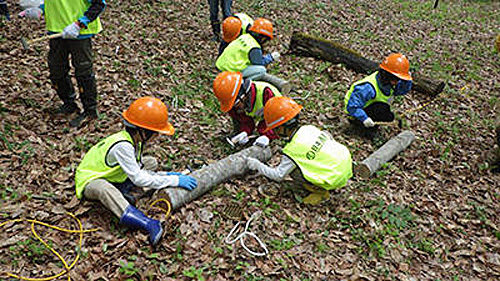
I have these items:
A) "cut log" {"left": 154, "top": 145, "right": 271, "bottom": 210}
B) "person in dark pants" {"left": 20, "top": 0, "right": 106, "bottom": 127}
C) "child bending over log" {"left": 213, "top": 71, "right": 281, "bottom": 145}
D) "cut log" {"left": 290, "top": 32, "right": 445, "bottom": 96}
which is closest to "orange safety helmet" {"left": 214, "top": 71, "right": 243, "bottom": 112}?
"child bending over log" {"left": 213, "top": 71, "right": 281, "bottom": 145}

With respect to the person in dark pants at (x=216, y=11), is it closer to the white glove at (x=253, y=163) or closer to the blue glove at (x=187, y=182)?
the white glove at (x=253, y=163)

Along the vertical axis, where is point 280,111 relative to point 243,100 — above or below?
above

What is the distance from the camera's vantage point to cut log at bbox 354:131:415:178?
494 cm

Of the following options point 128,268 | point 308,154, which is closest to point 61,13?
point 128,268

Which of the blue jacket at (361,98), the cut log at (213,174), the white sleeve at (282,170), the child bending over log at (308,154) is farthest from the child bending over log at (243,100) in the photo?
the blue jacket at (361,98)

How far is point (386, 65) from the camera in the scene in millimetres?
5461

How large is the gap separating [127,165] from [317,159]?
216cm

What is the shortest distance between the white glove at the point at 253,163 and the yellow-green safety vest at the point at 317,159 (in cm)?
53

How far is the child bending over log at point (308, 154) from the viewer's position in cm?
404

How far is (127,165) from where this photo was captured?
3.51m

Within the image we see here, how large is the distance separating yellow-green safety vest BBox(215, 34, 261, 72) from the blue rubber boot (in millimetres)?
3576

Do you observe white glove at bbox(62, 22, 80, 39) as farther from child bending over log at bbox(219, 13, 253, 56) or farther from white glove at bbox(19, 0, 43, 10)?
white glove at bbox(19, 0, 43, 10)

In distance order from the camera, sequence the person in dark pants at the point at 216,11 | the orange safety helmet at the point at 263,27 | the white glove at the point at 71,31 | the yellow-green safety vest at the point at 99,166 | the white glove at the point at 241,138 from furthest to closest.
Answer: the person in dark pants at the point at 216,11 < the orange safety helmet at the point at 263,27 < the white glove at the point at 241,138 < the white glove at the point at 71,31 < the yellow-green safety vest at the point at 99,166

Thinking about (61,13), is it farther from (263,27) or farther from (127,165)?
(263,27)
